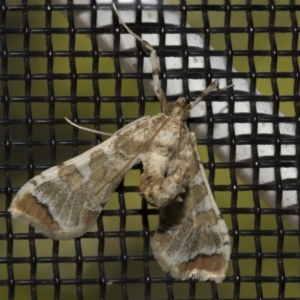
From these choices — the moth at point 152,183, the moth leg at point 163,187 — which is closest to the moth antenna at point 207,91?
the moth at point 152,183

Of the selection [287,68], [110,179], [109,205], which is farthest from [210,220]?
[109,205]

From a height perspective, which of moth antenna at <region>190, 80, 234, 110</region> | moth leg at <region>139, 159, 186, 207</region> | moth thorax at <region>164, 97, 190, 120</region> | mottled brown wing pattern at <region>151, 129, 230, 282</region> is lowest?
mottled brown wing pattern at <region>151, 129, 230, 282</region>

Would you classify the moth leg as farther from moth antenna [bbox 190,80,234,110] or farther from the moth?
moth antenna [bbox 190,80,234,110]

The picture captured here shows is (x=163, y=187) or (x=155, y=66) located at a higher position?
(x=155, y=66)

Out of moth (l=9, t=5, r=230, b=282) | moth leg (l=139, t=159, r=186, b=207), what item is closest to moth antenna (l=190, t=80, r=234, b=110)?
moth (l=9, t=5, r=230, b=282)

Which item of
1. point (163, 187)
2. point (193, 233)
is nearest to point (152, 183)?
point (163, 187)

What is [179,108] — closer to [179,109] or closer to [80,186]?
[179,109]

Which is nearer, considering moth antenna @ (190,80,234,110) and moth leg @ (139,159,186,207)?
moth leg @ (139,159,186,207)
